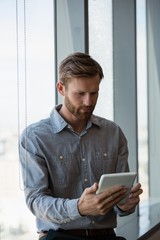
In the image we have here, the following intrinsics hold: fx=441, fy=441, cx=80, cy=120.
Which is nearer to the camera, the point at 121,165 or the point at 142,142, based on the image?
the point at 121,165

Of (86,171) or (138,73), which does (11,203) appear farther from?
(138,73)

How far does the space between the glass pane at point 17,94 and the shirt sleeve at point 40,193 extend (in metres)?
0.24

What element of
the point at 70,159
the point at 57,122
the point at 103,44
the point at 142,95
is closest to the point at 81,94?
the point at 57,122

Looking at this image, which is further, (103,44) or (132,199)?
(103,44)

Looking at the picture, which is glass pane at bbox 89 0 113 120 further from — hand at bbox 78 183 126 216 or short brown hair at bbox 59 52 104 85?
hand at bbox 78 183 126 216

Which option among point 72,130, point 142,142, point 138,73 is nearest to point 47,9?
point 72,130

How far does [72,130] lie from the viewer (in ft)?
5.73

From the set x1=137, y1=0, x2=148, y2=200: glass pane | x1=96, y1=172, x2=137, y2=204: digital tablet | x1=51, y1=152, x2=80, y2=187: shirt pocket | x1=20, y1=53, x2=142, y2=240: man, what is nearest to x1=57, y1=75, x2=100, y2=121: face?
x1=20, y1=53, x2=142, y2=240: man

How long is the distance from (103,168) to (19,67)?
0.60 meters

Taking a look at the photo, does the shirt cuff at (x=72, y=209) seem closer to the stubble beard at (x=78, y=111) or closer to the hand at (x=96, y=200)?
the hand at (x=96, y=200)

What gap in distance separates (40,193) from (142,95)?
7.38ft

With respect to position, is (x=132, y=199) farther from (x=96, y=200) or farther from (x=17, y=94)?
(x=17, y=94)

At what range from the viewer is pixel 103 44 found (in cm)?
296

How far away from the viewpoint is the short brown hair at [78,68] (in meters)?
1.64
